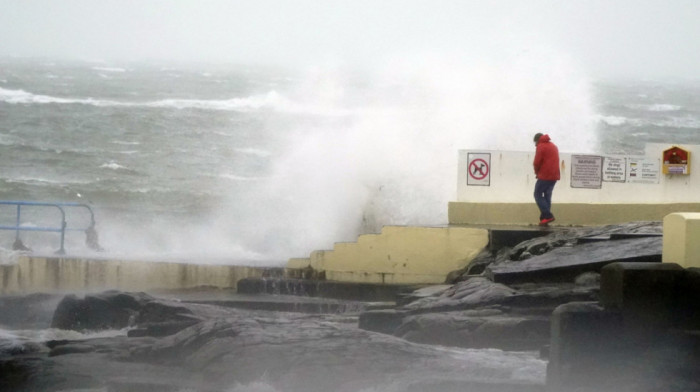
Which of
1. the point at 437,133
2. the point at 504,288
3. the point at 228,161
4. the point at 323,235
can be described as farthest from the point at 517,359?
the point at 228,161

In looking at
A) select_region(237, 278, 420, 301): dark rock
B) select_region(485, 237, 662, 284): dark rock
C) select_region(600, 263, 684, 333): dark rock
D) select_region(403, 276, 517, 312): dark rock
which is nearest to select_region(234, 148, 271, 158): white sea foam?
select_region(237, 278, 420, 301): dark rock

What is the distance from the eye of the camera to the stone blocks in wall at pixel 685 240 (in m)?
9.20

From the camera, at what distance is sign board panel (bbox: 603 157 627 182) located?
50.1ft

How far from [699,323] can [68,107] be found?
1917 inches

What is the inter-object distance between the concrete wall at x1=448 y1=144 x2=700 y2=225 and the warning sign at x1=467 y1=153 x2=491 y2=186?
0.01 m

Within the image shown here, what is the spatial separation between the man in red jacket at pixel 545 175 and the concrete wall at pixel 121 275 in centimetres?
386

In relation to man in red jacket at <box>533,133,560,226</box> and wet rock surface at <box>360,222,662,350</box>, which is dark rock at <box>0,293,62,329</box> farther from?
man in red jacket at <box>533,133,560,226</box>

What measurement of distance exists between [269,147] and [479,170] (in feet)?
106

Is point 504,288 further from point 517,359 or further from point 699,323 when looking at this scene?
point 699,323

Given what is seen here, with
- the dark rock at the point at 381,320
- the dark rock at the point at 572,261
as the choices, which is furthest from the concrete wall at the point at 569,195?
the dark rock at the point at 381,320

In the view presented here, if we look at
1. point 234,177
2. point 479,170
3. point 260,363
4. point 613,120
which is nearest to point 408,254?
point 479,170

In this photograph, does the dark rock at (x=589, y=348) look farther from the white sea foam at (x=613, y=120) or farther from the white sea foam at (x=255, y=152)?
the white sea foam at (x=613, y=120)

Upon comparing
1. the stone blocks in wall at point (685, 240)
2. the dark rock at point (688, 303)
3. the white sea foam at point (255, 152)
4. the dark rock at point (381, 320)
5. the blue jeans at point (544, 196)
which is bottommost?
the dark rock at point (381, 320)

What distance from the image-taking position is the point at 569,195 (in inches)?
604
